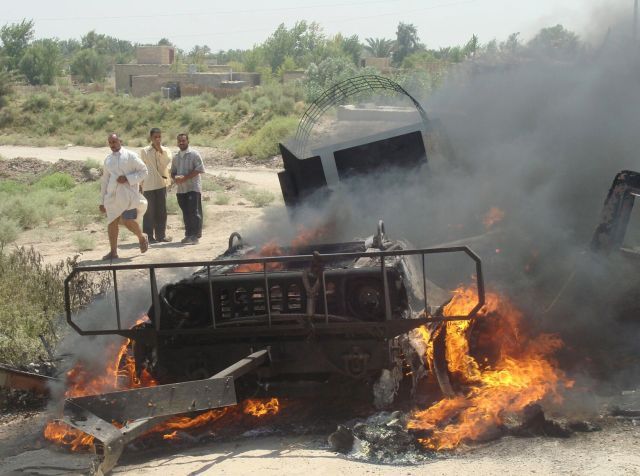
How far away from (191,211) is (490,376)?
27.5 ft

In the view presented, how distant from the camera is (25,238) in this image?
17.1 m

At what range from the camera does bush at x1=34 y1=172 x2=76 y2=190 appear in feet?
82.5

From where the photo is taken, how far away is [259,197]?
21141mm

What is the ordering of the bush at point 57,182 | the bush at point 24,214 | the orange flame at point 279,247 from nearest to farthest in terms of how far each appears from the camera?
1. the orange flame at point 279,247
2. the bush at point 24,214
3. the bush at point 57,182

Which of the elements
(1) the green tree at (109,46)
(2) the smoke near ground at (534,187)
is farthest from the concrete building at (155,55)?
(2) the smoke near ground at (534,187)

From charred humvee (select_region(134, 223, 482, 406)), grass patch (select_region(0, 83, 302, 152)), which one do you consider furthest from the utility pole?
grass patch (select_region(0, 83, 302, 152))

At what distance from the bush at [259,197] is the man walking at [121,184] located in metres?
7.45

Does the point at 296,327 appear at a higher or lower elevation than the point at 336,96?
lower

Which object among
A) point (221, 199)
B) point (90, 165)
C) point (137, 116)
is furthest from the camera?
point (137, 116)

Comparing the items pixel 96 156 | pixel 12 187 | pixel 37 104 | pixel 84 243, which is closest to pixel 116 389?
pixel 84 243

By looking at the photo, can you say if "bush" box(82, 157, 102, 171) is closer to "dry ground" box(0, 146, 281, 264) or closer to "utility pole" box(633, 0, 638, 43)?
"dry ground" box(0, 146, 281, 264)

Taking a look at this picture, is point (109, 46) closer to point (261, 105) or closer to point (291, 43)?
point (291, 43)

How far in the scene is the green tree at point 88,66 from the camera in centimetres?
9425

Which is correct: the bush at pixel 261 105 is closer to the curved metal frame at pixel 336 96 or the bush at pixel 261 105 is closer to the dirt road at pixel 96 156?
the dirt road at pixel 96 156
